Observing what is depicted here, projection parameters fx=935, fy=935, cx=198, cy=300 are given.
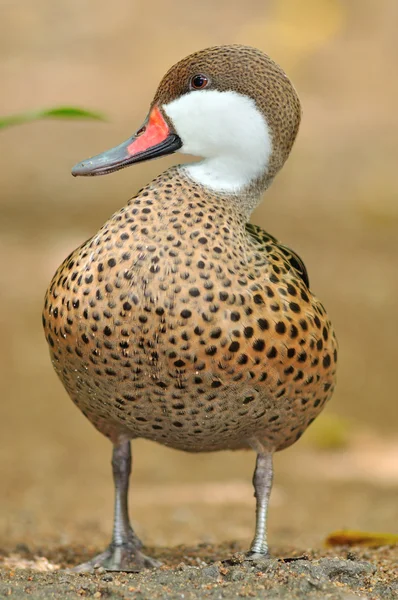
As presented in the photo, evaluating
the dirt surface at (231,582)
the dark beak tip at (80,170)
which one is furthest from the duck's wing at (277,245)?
the dirt surface at (231,582)

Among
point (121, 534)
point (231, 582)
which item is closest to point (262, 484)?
point (121, 534)

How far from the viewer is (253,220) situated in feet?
30.2

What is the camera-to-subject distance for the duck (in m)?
2.33

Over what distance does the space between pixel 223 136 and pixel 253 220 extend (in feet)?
22.2

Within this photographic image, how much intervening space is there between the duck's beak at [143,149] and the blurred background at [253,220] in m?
1.46

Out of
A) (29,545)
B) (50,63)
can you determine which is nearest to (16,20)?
(50,63)

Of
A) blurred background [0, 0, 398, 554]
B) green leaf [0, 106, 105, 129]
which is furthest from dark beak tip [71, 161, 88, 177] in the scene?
blurred background [0, 0, 398, 554]

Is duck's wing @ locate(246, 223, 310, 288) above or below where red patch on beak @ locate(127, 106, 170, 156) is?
below

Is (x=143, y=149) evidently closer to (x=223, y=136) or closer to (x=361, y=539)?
(x=223, y=136)

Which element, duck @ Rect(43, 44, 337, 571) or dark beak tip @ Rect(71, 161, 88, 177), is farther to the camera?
dark beak tip @ Rect(71, 161, 88, 177)

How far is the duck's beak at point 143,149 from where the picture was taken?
255 cm

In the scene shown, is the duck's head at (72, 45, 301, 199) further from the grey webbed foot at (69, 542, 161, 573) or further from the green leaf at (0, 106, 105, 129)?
the grey webbed foot at (69, 542, 161, 573)

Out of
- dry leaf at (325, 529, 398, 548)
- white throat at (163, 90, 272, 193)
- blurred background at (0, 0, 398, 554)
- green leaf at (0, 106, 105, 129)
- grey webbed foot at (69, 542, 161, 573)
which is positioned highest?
blurred background at (0, 0, 398, 554)

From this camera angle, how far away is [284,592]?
204cm
